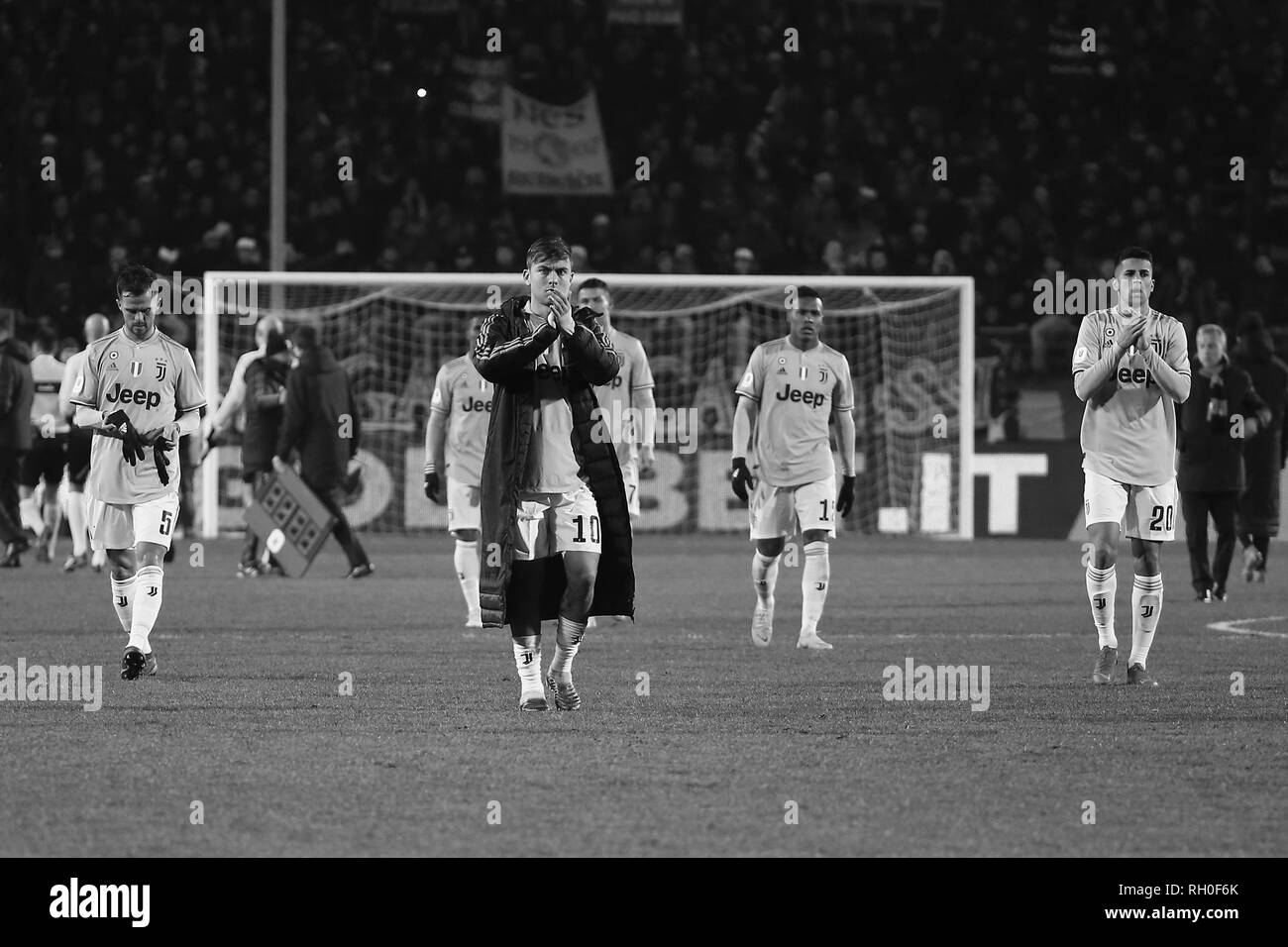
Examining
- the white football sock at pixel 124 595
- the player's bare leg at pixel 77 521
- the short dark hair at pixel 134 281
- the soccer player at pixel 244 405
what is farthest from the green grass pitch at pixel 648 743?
the player's bare leg at pixel 77 521

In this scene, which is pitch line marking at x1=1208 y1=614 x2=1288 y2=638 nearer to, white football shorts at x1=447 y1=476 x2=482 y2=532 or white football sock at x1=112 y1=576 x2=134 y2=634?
white football shorts at x1=447 y1=476 x2=482 y2=532

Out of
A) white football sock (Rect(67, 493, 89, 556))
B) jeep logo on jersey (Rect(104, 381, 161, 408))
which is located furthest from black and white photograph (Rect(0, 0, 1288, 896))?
white football sock (Rect(67, 493, 89, 556))

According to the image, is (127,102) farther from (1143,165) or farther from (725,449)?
(1143,165)

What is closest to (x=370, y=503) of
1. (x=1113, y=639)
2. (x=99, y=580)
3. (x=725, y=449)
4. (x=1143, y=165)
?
(x=725, y=449)

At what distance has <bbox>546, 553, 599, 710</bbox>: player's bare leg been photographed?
8.66 metres

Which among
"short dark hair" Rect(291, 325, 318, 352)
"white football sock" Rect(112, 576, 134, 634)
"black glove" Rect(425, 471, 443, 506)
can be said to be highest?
"short dark hair" Rect(291, 325, 318, 352)

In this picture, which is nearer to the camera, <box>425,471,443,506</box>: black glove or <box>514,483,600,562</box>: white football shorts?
<box>514,483,600,562</box>: white football shorts

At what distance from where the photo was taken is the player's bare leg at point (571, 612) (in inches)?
341

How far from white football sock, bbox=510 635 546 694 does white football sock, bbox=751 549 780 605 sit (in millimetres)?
3510

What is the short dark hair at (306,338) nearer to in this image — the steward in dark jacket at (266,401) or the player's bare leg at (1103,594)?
the steward in dark jacket at (266,401)

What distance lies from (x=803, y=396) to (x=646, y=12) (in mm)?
18146

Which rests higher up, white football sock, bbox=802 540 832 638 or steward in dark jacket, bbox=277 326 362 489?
steward in dark jacket, bbox=277 326 362 489

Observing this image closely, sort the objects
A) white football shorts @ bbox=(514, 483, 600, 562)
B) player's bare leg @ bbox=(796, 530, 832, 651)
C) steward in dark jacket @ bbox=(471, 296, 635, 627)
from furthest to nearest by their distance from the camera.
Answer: player's bare leg @ bbox=(796, 530, 832, 651), white football shorts @ bbox=(514, 483, 600, 562), steward in dark jacket @ bbox=(471, 296, 635, 627)

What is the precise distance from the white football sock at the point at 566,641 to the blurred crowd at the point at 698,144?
646 inches
